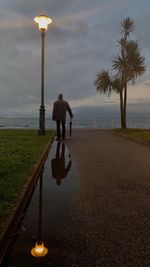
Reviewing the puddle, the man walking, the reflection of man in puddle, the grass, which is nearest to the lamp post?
the man walking

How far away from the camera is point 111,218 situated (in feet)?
13.6

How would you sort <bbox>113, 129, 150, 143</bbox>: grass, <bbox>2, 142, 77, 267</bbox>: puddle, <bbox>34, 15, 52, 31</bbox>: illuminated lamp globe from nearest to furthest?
1. <bbox>2, 142, 77, 267</bbox>: puddle
2. <bbox>113, 129, 150, 143</bbox>: grass
3. <bbox>34, 15, 52, 31</bbox>: illuminated lamp globe

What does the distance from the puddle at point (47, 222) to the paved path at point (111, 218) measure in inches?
6.2

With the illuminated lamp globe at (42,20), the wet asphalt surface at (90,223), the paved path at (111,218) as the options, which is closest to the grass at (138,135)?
the illuminated lamp globe at (42,20)

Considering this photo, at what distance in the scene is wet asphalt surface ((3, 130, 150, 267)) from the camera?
3.03m

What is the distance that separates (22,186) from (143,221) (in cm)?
217

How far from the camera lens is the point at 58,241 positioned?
133 inches

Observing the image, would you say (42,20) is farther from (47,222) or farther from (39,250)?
(39,250)

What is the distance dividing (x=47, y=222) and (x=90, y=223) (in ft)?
1.88

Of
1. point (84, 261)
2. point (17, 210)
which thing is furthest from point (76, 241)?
point (17, 210)

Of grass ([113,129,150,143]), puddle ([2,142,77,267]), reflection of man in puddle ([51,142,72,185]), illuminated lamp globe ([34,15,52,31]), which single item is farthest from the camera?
illuminated lamp globe ([34,15,52,31])

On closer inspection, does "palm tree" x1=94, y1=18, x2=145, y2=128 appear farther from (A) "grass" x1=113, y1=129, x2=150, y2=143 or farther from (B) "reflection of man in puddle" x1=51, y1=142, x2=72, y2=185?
(B) "reflection of man in puddle" x1=51, y1=142, x2=72, y2=185

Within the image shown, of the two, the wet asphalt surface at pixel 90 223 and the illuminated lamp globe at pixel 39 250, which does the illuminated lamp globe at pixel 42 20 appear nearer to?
the wet asphalt surface at pixel 90 223

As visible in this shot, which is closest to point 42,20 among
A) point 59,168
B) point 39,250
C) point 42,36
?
point 42,36
